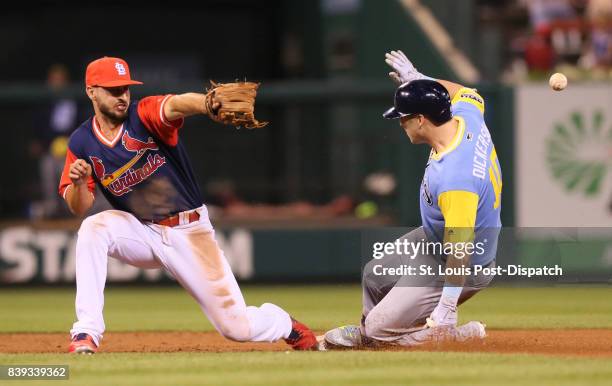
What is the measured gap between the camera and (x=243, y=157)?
1388 cm

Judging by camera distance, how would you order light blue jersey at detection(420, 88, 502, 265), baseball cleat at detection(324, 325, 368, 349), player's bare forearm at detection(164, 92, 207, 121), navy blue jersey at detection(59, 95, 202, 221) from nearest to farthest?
player's bare forearm at detection(164, 92, 207, 121) < light blue jersey at detection(420, 88, 502, 265) < navy blue jersey at detection(59, 95, 202, 221) < baseball cleat at detection(324, 325, 368, 349)

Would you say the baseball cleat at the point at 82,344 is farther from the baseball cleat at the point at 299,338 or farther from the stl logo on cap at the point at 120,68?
the stl logo on cap at the point at 120,68

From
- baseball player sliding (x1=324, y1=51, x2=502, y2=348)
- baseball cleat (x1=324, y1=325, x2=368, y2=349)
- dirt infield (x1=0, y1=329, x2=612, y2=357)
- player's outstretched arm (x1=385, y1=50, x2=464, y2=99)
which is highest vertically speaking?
player's outstretched arm (x1=385, y1=50, x2=464, y2=99)

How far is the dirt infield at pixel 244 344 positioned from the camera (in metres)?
7.45

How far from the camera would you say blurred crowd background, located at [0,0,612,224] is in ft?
43.2

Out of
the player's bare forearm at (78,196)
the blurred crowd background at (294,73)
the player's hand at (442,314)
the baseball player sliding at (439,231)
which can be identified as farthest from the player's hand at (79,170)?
the blurred crowd background at (294,73)

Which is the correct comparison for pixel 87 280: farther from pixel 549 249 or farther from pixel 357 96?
pixel 357 96

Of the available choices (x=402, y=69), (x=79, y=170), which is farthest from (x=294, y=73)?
(x=79, y=170)

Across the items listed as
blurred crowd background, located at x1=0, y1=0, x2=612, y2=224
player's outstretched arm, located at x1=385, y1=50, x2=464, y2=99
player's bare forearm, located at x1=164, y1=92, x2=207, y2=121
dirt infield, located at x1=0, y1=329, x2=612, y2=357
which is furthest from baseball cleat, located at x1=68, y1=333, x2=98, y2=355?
blurred crowd background, located at x1=0, y1=0, x2=612, y2=224

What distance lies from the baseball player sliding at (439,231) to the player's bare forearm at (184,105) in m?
1.14

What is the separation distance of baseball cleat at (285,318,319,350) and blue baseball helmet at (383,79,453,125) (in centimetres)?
140

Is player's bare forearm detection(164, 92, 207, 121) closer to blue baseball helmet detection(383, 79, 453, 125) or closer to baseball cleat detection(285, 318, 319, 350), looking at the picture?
blue baseball helmet detection(383, 79, 453, 125)

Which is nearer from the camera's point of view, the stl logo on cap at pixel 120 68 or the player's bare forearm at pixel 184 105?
the player's bare forearm at pixel 184 105

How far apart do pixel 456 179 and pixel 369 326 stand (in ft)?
3.65
